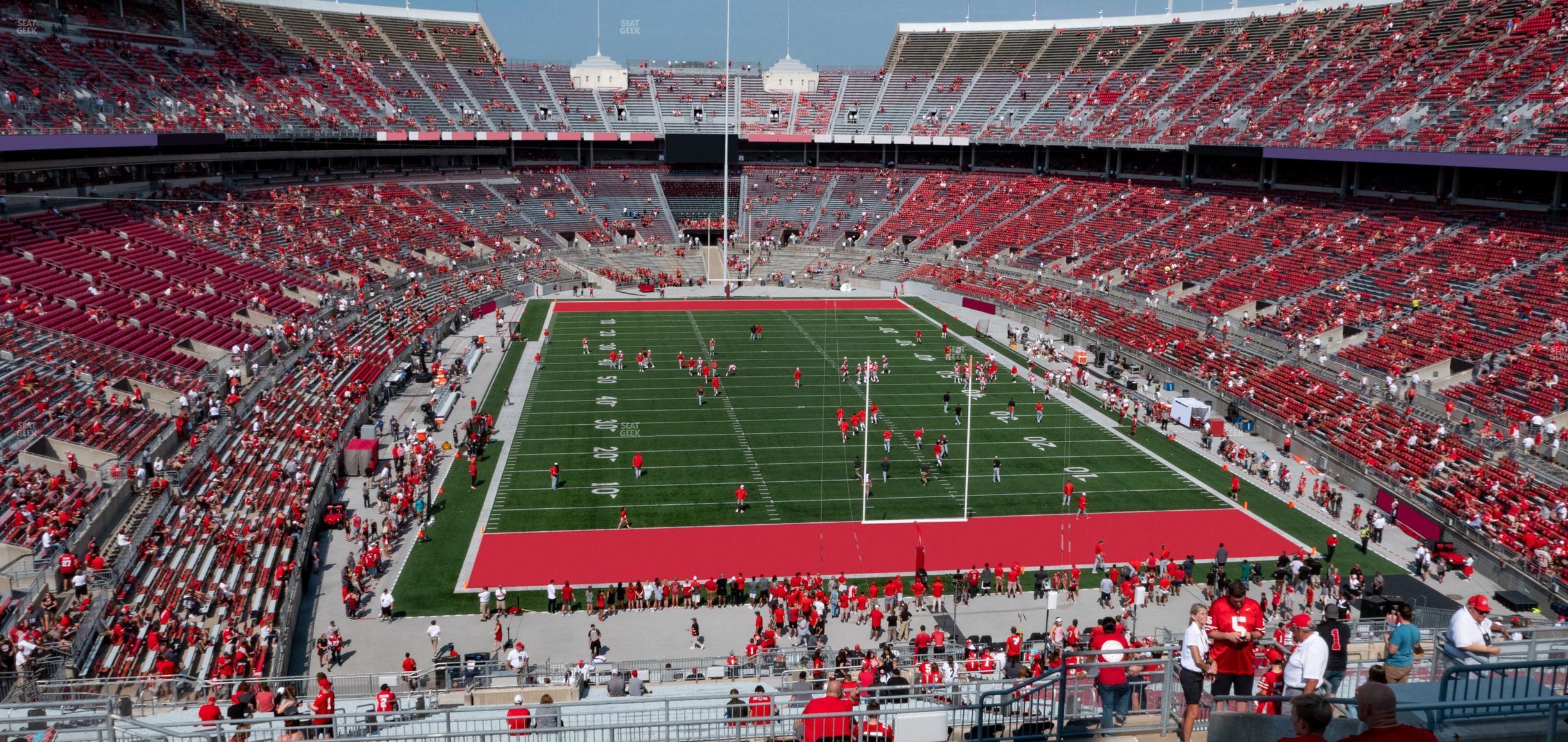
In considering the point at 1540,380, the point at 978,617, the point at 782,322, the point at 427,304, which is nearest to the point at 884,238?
the point at 782,322

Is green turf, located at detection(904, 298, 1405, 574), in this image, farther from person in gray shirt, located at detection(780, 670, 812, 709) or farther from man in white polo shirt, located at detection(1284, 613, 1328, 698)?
man in white polo shirt, located at detection(1284, 613, 1328, 698)

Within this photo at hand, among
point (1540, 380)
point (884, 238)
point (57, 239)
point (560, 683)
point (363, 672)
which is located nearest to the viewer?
point (560, 683)

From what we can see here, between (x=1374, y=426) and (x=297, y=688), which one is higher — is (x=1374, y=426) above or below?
above

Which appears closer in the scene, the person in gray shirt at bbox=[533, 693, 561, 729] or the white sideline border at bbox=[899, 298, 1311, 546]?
the person in gray shirt at bbox=[533, 693, 561, 729]

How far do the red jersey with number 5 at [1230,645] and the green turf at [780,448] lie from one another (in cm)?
1551

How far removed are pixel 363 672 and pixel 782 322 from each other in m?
30.4

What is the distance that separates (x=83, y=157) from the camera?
39.0 metres

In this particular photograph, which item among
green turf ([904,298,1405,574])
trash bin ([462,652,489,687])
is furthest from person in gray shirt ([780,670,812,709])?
green turf ([904,298,1405,574])

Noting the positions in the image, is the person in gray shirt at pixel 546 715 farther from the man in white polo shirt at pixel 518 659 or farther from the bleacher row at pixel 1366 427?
the bleacher row at pixel 1366 427

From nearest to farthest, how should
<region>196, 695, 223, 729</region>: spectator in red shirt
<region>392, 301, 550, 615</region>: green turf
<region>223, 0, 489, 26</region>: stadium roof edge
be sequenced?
1. <region>196, 695, 223, 729</region>: spectator in red shirt
2. <region>392, 301, 550, 615</region>: green turf
3. <region>223, 0, 489, 26</region>: stadium roof edge

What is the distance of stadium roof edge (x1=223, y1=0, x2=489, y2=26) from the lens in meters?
64.6

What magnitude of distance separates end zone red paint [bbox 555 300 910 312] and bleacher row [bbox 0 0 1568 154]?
1579cm

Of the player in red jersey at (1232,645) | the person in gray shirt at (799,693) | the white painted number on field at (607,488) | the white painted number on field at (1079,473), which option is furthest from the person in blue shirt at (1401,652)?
the white painted number on field at (607,488)

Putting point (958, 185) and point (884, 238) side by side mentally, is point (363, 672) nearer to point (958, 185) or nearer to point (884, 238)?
point (884, 238)
